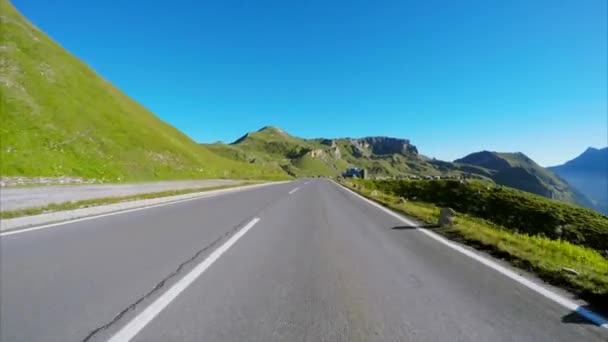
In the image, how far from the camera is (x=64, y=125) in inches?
2076

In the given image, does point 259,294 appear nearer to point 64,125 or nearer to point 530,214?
point 530,214

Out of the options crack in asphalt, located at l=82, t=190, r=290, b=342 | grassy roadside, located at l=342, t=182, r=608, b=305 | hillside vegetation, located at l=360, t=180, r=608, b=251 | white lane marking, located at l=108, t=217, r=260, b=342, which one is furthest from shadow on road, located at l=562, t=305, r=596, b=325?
hillside vegetation, located at l=360, t=180, r=608, b=251

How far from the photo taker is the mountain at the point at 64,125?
40.9m

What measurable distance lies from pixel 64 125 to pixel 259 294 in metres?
62.1

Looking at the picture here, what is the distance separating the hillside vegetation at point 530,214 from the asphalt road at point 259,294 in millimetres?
20154

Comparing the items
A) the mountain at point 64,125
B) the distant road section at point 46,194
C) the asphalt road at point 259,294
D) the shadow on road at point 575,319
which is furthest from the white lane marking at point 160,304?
the mountain at point 64,125

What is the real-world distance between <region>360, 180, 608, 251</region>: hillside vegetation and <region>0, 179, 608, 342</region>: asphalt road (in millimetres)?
20154

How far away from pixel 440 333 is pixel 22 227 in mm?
10981

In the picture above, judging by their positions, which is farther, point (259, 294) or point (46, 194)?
point (46, 194)

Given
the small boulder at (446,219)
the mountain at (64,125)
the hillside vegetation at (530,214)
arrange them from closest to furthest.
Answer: the small boulder at (446,219) < the hillside vegetation at (530,214) < the mountain at (64,125)

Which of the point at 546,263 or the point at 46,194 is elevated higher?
the point at 546,263

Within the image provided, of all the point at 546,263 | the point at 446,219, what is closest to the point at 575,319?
the point at 546,263

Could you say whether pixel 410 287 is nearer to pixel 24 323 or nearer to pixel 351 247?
pixel 351 247

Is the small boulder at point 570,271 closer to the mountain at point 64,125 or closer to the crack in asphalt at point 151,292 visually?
the crack in asphalt at point 151,292
